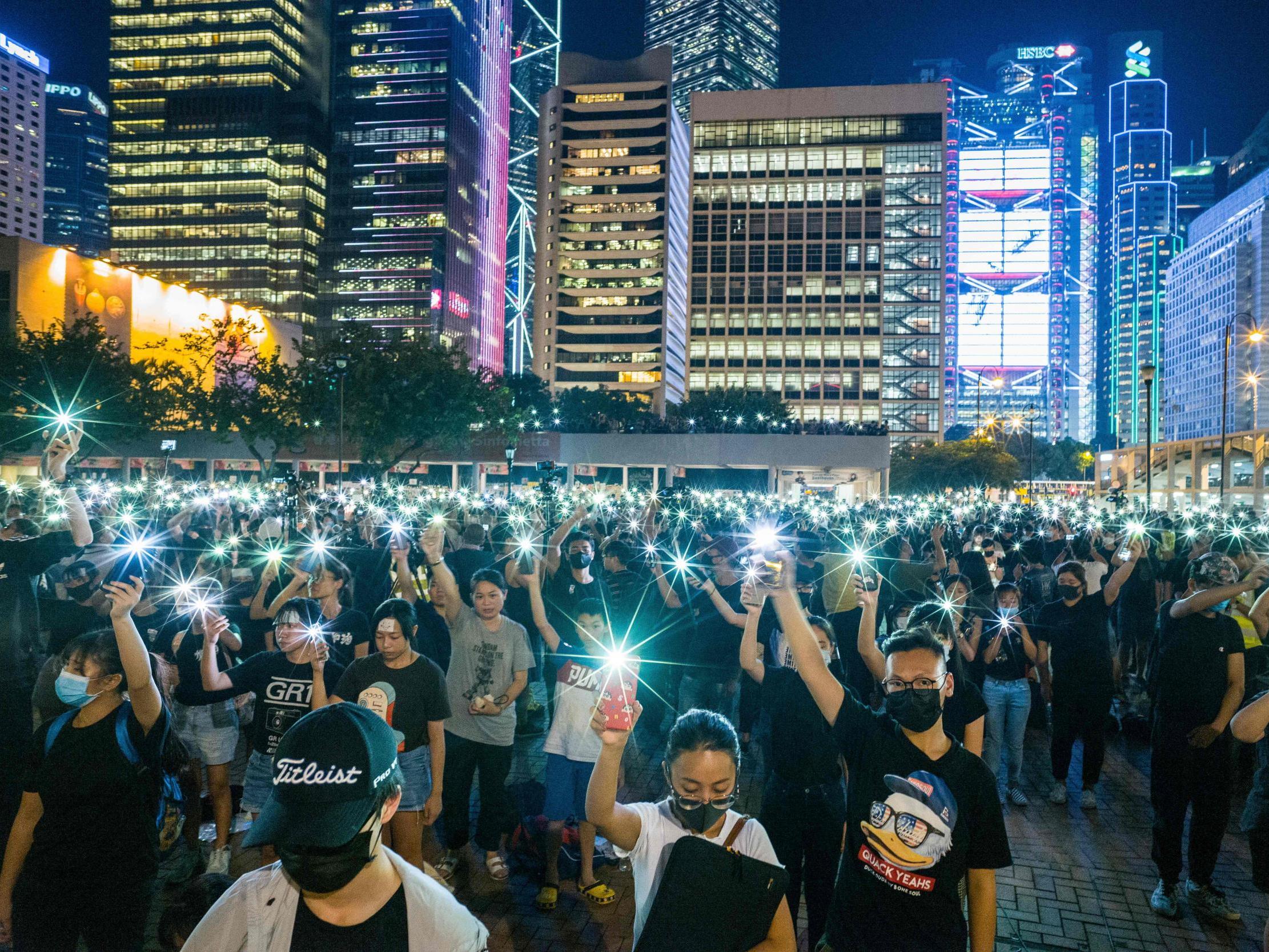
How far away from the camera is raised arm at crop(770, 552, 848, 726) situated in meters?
2.97

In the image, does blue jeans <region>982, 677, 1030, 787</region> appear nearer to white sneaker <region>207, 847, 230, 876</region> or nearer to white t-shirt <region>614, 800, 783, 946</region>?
white t-shirt <region>614, 800, 783, 946</region>

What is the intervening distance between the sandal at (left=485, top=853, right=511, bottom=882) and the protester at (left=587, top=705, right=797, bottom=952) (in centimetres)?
297

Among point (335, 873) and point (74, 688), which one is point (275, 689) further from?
point (335, 873)

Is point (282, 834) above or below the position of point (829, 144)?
below

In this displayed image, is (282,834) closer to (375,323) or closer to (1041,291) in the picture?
(375,323)

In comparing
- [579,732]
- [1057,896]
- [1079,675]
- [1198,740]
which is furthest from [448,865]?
[1079,675]

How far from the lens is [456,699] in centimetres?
516

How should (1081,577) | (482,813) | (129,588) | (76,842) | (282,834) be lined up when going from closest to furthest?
(282,834)
(76,842)
(129,588)
(482,813)
(1081,577)

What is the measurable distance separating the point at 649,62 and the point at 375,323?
191ft

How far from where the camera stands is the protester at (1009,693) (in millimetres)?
6203

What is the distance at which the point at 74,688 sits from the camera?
3293 mm

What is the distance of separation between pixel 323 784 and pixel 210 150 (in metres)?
148

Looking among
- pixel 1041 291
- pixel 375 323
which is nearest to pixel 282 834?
pixel 375 323

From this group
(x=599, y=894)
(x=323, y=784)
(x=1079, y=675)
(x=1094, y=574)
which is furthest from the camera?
(x=1094, y=574)
